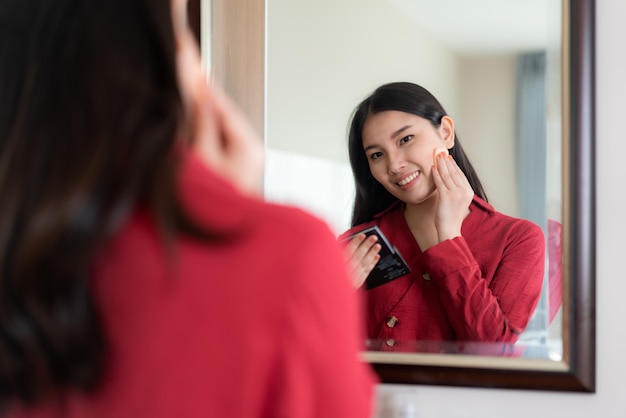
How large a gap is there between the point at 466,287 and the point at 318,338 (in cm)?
77

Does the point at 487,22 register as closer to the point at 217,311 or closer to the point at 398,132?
the point at 398,132

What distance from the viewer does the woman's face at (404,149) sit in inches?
47.1

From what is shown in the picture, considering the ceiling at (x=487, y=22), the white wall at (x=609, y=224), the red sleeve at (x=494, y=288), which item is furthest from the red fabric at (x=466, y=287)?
the ceiling at (x=487, y=22)

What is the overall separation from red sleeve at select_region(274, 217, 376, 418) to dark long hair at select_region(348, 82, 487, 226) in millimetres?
770

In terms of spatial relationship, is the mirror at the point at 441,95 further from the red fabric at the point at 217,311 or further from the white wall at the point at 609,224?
the red fabric at the point at 217,311

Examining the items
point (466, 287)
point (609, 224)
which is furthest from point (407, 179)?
point (609, 224)

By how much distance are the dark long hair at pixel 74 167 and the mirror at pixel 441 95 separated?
82cm

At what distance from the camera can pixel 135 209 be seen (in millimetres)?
433

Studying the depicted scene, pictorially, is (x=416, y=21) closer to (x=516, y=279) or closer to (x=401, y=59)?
(x=401, y=59)

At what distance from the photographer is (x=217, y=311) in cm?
43

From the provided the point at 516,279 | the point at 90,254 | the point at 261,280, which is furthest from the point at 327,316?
the point at 516,279

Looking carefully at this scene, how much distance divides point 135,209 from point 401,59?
34.3 inches

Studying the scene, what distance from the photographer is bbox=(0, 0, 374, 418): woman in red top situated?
42 cm

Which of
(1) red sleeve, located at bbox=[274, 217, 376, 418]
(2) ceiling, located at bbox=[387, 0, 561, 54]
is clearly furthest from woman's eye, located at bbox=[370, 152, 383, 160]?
(1) red sleeve, located at bbox=[274, 217, 376, 418]
